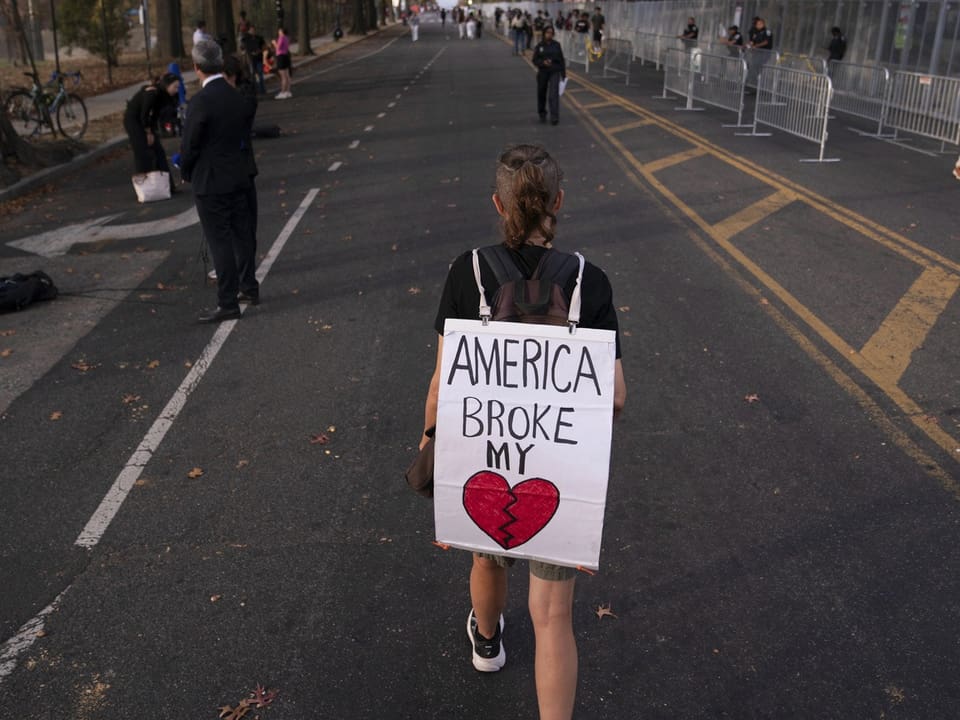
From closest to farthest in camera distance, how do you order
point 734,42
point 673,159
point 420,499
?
1. point 420,499
2. point 673,159
3. point 734,42

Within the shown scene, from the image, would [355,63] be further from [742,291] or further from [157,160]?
[742,291]

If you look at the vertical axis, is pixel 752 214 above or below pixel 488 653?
above

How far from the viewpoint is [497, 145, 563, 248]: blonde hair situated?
2.78 m

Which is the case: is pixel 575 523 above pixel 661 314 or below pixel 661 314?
above

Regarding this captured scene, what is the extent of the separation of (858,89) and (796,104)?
4.77 meters

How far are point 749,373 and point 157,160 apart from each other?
1056 cm

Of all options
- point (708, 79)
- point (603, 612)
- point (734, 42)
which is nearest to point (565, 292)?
point (603, 612)

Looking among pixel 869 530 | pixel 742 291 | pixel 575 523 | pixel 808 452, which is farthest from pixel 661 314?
pixel 575 523

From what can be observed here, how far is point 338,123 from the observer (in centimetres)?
2155

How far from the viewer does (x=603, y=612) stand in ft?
13.3

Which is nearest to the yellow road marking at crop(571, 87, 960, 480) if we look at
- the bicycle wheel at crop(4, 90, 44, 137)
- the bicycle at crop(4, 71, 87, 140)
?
the bicycle at crop(4, 71, 87, 140)

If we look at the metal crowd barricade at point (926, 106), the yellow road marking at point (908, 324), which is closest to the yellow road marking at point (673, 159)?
the metal crowd barricade at point (926, 106)

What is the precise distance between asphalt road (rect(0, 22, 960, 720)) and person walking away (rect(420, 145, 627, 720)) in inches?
24.1

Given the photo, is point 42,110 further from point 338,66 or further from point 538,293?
point 338,66
